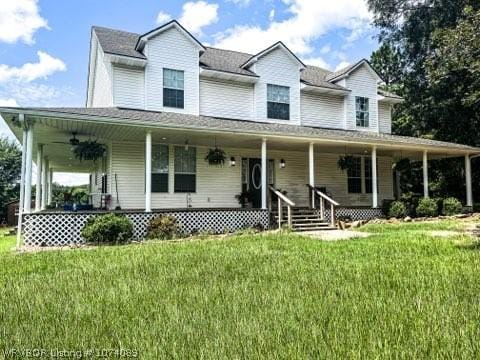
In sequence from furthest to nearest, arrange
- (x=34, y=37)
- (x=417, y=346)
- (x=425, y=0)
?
(x=34, y=37)
(x=425, y=0)
(x=417, y=346)

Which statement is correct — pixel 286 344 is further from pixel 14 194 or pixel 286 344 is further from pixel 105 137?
pixel 14 194

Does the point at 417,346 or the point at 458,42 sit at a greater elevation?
the point at 458,42

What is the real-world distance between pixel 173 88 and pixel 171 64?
932 mm

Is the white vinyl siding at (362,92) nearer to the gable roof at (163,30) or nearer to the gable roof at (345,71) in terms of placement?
the gable roof at (345,71)

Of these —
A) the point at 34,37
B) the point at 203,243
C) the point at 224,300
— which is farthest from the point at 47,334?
the point at 34,37

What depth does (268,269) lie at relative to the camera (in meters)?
6.54

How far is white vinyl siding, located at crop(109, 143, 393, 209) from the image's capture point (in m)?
14.1

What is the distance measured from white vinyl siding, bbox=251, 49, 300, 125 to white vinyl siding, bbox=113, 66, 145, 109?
191 inches

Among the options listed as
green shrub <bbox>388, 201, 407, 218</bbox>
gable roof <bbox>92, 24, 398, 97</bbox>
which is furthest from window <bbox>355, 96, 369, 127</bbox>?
green shrub <bbox>388, 201, 407, 218</bbox>

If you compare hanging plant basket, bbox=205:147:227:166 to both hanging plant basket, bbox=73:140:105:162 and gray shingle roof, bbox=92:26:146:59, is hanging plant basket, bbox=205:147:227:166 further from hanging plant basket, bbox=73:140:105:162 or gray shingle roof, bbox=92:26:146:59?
gray shingle roof, bbox=92:26:146:59

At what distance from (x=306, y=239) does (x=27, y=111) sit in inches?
317

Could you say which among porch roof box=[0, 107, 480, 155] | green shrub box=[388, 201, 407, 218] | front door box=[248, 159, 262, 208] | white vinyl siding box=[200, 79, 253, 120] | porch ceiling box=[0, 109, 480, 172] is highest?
white vinyl siding box=[200, 79, 253, 120]

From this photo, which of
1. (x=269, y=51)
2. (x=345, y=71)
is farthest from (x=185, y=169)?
(x=345, y=71)

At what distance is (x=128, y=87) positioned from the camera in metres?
14.7
